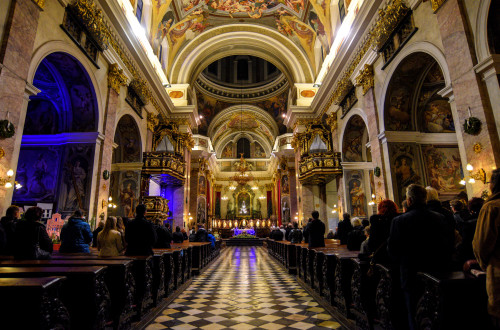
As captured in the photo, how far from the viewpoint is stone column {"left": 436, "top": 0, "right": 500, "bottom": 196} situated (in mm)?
4609

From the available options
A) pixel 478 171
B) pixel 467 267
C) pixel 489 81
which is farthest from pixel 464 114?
pixel 467 267

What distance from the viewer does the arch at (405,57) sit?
5.82 metres

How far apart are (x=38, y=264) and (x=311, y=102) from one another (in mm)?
14402

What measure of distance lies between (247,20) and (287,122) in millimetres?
6177

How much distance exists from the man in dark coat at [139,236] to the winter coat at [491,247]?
346cm

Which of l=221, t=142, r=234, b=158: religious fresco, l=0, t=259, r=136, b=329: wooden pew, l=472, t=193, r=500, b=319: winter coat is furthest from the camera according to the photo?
l=221, t=142, r=234, b=158: religious fresco

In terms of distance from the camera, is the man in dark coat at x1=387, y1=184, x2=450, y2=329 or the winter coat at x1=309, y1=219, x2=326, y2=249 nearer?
the man in dark coat at x1=387, y1=184, x2=450, y2=329

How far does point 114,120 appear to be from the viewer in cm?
911

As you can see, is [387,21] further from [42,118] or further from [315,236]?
[42,118]

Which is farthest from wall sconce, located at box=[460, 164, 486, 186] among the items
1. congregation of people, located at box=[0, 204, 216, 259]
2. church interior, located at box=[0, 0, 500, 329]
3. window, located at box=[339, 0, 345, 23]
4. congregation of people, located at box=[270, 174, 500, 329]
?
window, located at box=[339, 0, 345, 23]

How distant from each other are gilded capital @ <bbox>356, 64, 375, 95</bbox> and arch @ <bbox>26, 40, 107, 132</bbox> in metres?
8.00

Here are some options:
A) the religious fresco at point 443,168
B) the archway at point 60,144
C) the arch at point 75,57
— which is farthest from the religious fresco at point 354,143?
the archway at point 60,144

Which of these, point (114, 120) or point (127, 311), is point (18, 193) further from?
point (127, 311)

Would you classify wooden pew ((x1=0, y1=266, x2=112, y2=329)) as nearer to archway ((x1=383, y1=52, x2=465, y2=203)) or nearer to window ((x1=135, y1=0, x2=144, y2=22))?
archway ((x1=383, y1=52, x2=465, y2=203))
